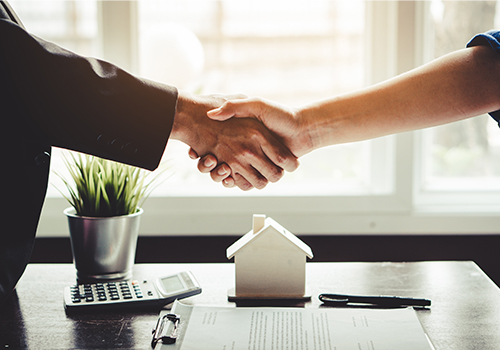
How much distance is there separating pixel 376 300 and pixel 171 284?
428 millimetres

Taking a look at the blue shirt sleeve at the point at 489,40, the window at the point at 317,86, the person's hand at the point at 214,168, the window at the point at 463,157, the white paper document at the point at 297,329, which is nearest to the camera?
the white paper document at the point at 297,329

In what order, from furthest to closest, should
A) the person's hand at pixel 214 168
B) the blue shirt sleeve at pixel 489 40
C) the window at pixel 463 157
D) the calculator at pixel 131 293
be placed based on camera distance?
the window at pixel 463 157 < the person's hand at pixel 214 168 < the blue shirt sleeve at pixel 489 40 < the calculator at pixel 131 293

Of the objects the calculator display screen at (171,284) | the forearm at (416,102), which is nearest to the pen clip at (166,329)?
the calculator display screen at (171,284)

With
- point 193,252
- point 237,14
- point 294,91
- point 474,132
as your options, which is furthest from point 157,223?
point 474,132

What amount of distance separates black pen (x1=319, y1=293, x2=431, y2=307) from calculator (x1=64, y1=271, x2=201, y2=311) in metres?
0.28

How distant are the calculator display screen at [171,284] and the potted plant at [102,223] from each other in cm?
15

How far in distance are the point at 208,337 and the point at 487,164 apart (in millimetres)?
1799

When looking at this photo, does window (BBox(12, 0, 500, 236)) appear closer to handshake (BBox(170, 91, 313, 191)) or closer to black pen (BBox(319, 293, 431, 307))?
handshake (BBox(170, 91, 313, 191))

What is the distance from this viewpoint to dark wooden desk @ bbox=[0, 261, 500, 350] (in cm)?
87

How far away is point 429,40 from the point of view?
2131 mm

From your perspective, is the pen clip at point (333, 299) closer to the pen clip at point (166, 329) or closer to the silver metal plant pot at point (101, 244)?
the pen clip at point (166, 329)

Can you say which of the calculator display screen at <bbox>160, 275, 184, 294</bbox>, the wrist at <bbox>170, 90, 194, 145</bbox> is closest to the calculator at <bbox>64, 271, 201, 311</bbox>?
the calculator display screen at <bbox>160, 275, 184, 294</bbox>

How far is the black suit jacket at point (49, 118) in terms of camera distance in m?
1.05

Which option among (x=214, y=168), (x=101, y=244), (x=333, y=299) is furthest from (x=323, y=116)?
(x=101, y=244)
